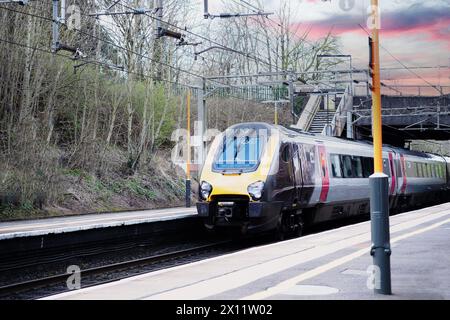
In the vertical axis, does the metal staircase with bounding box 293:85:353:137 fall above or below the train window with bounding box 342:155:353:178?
above

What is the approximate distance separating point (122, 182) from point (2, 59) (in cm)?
945

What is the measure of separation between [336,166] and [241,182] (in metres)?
6.40

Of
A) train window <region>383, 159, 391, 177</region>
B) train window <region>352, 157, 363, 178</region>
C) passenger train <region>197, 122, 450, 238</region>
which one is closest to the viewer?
passenger train <region>197, 122, 450, 238</region>

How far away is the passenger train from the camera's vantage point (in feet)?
58.0

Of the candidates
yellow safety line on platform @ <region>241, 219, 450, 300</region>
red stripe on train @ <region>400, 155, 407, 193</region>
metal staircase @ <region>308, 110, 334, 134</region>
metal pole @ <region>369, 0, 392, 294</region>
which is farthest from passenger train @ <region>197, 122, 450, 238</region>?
metal staircase @ <region>308, 110, 334, 134</region>

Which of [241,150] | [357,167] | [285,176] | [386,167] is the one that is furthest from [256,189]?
[386,167]

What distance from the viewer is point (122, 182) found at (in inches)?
1329

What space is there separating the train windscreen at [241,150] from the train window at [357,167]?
7644 mm

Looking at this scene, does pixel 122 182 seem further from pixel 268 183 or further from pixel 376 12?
pixel 376 12

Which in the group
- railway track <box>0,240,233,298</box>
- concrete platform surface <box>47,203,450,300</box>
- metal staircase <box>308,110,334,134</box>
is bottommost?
railway track <box>0,240,233,298</box>

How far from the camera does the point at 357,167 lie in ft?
84.8

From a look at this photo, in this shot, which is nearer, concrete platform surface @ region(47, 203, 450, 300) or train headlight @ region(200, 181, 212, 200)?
concrete platform surface @ region(47, 203, 450, 300)

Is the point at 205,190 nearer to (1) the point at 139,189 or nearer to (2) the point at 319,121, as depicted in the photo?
(1) the point at 139,189

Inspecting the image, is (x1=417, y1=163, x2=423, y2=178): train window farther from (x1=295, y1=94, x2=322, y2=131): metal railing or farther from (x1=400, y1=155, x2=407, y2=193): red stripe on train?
(x1=295, y1=94, x2=322, y2=131): metal railing
